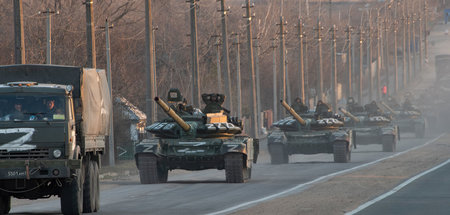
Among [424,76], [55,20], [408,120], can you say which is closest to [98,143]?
[55,20]

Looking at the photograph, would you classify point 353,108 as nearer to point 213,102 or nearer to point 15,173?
point 213,102

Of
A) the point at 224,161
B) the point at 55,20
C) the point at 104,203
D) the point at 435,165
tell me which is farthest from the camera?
the point at 55,20

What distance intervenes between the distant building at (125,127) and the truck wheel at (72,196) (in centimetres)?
3087

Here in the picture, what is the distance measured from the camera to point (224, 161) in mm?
28453

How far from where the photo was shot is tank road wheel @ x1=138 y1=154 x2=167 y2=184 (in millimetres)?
28531

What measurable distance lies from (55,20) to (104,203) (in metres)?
34.7

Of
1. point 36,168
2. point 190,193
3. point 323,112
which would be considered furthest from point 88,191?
point 323,112

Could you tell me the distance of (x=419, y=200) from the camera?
21.9 metres

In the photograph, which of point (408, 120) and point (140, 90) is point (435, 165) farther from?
point (408, 120)

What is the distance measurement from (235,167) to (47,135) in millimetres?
11414

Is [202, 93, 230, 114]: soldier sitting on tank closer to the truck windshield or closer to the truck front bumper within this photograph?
the truck windshield

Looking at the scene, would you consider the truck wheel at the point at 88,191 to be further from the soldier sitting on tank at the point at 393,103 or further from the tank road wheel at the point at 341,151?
the soldier sitting on tank at the point at 393,103

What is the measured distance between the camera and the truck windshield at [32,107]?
695 inches

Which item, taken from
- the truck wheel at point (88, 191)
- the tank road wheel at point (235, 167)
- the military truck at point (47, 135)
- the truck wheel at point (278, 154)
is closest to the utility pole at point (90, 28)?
the tank road wheel at point (235, 167)
